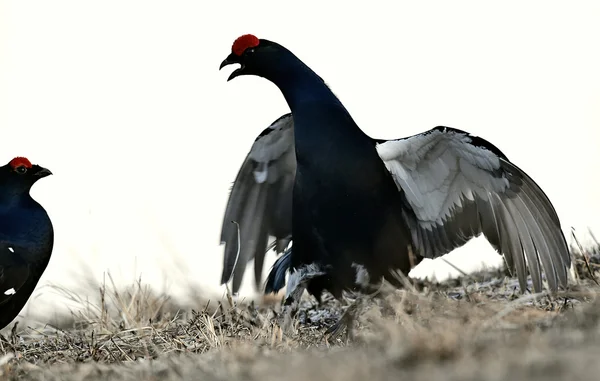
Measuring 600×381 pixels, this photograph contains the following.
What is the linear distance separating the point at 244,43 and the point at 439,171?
1382 mm

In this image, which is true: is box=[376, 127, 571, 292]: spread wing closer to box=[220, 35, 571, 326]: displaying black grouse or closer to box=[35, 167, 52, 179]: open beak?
box=[220, 35, 571, 326]: displaying black grouse

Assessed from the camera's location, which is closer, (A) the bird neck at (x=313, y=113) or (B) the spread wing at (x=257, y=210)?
(A) the bird neck at (x=313, y=113)

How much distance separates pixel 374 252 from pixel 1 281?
1942mm

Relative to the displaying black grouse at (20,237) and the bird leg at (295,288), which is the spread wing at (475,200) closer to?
the bird leg at (295,288)

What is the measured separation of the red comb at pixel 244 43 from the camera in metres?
4.70

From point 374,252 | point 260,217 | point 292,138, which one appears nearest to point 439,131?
point 374,252

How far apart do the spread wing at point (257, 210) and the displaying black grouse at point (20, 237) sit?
1.08 meters

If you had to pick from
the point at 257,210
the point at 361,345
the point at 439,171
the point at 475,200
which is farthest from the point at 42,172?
the point at 361,345

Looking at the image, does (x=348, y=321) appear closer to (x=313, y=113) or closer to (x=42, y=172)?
(x=313, y=113)

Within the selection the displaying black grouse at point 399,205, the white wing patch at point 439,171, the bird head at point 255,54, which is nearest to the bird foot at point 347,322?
the displaying black grouse at point 399,205

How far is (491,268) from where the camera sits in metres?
5.49

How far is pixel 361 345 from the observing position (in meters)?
2.45

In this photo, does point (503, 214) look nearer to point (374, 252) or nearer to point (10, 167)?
point (374, 252)

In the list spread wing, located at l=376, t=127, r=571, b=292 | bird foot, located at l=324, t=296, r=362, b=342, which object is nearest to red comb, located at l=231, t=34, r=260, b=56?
spread wing, located at l=376, t=127, r=571, b=292
